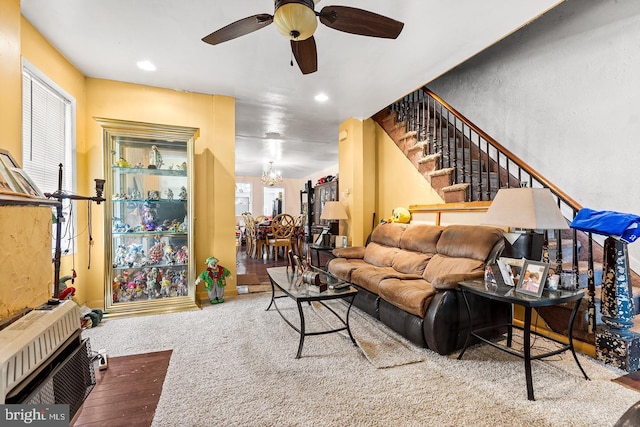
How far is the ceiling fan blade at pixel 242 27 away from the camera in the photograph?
1.81 metres

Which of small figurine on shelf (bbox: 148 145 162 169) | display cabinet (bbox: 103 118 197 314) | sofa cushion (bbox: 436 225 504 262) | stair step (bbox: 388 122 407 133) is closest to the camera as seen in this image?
sofa cushion (bbox: 436 225 504 262)

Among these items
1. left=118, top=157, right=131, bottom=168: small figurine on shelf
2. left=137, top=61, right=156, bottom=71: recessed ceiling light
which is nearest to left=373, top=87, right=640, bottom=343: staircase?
left=137, top=61, right=156, bottom=71: recessed ceiling light

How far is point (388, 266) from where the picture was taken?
358 cm

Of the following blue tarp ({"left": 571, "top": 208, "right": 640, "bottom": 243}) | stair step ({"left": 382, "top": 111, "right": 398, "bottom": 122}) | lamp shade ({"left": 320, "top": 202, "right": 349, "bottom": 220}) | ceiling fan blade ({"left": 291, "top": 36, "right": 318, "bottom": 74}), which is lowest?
blue tarp ({"left": 571, "top": 208, "right": 640, "bottom": 243})

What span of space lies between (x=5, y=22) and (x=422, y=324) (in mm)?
3467

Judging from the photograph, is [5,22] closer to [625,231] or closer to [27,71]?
[27,71]

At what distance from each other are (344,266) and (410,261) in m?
0.79

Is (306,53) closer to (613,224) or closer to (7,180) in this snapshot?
(7,180)

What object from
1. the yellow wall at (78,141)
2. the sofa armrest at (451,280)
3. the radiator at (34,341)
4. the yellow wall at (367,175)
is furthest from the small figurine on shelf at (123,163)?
the sofa armrest at (451,280)

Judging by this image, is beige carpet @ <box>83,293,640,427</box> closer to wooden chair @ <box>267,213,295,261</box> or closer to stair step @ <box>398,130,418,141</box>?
stair step @ <box>398,130,418,141</box>

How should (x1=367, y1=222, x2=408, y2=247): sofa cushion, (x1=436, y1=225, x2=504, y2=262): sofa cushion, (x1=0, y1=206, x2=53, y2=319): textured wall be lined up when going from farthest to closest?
(x1=367, y1=222, x2=408, y2=247): sofa cushion, (x1=436, y1=225, x2=504, y2=262): sofa cushion, (x1=0, y1=206, x2=53, y2=319): textured wall

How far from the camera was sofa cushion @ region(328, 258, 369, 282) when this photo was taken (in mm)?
3496

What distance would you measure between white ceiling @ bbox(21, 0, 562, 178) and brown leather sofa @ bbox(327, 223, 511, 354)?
173 centimetres

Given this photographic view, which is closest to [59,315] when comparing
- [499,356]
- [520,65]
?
[499,356]
